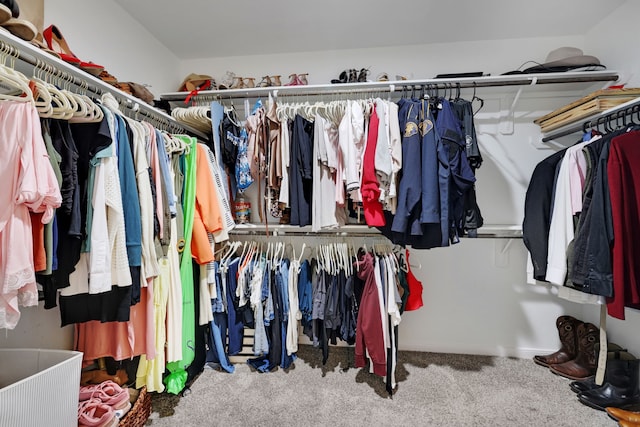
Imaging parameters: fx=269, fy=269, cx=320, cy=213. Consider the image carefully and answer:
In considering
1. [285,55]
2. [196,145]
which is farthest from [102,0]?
[285,55]

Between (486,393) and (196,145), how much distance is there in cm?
231

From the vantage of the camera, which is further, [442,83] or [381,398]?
[442,83]

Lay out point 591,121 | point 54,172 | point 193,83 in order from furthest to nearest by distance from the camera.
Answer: point 193,83 → point 591,121 → point 54,172

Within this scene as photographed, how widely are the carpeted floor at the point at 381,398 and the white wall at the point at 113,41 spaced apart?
6.68ft

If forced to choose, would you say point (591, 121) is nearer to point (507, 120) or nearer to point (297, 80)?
point (507, 120)

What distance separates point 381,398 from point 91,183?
181 centimetres

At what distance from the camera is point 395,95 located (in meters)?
1.91

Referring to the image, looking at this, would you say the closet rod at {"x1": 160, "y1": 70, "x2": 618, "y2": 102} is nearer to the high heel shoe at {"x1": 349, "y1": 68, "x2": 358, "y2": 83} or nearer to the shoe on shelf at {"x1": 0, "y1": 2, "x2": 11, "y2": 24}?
the high heel shoe at {"x1": 349, "y1": 68, "x2": 358, "y2": 83}

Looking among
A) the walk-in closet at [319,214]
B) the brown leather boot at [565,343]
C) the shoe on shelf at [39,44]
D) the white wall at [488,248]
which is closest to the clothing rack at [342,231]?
the walk-in closet at [319,214]

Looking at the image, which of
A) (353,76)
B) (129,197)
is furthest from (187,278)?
(353,76)

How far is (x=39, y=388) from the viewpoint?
2.99ft

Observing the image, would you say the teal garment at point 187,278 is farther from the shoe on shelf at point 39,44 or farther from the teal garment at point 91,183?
the shoe on shelf at point 39,44

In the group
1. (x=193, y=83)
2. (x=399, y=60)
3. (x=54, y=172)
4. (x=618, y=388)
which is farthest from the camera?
(x=399, y=60)

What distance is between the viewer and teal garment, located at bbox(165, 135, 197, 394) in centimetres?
152
